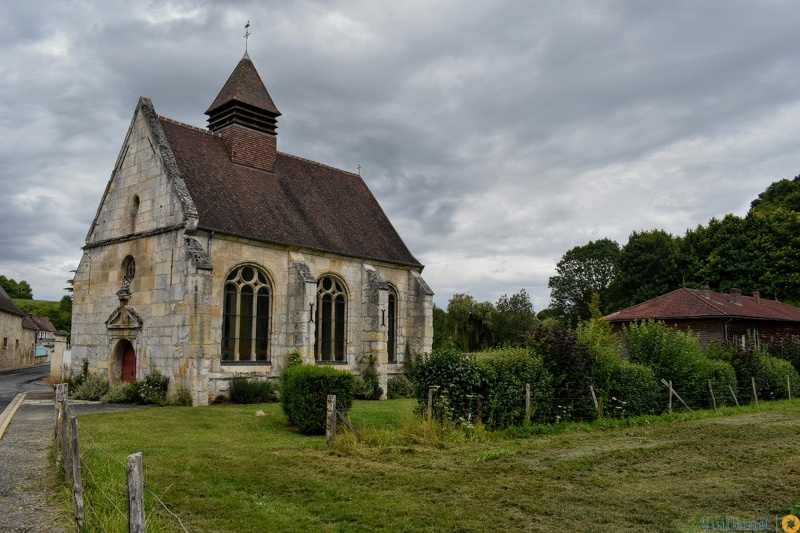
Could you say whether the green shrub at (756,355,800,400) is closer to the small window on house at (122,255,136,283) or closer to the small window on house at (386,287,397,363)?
the small window on house at (386,287,397,363)

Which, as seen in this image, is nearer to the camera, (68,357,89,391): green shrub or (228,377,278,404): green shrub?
(228,377,278,404): green shrub

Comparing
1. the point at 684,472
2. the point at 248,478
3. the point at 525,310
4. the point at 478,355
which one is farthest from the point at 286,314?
the point at 525,310

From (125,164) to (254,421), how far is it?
37.0ft

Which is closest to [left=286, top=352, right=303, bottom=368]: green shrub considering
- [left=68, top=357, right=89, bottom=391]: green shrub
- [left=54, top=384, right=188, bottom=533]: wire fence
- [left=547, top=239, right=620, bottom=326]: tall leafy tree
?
[left=68, top=357, right=89, bottom=391]: green shrub

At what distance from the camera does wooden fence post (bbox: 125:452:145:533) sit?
4109mm

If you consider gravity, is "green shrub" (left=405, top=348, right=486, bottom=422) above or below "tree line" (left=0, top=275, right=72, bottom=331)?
below

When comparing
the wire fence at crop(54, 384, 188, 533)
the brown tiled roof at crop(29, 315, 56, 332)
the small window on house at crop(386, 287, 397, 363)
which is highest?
the brown tiled roof at crop(29, 315, 56, 332)

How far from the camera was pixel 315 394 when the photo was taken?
42.3 ft

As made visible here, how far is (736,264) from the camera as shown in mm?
41031

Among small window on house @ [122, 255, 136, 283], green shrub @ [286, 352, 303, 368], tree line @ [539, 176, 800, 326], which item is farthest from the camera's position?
tree line @ [539, 176, 800, 326]

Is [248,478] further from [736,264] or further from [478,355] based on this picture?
[736,264]

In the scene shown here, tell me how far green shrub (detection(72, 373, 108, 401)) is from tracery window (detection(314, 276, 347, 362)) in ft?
22.3

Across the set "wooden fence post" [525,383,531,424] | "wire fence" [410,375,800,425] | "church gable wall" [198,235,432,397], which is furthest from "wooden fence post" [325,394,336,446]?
"church gable wall" [198,235,432,397]

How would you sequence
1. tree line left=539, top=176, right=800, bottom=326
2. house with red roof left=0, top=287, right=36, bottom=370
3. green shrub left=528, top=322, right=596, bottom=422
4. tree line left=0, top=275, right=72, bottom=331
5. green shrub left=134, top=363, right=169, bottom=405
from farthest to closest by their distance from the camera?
tree line left=0, top=275, right=72, bottom=331 < house with red roof left=0, top=287, right=36, bottom=370 < tree line left=539, top=176, right=800, bottom=326 < green shrub left=134, top=363, right=169, bottom=405 < green shrub left=528, top=322, right=596, bottom=422
